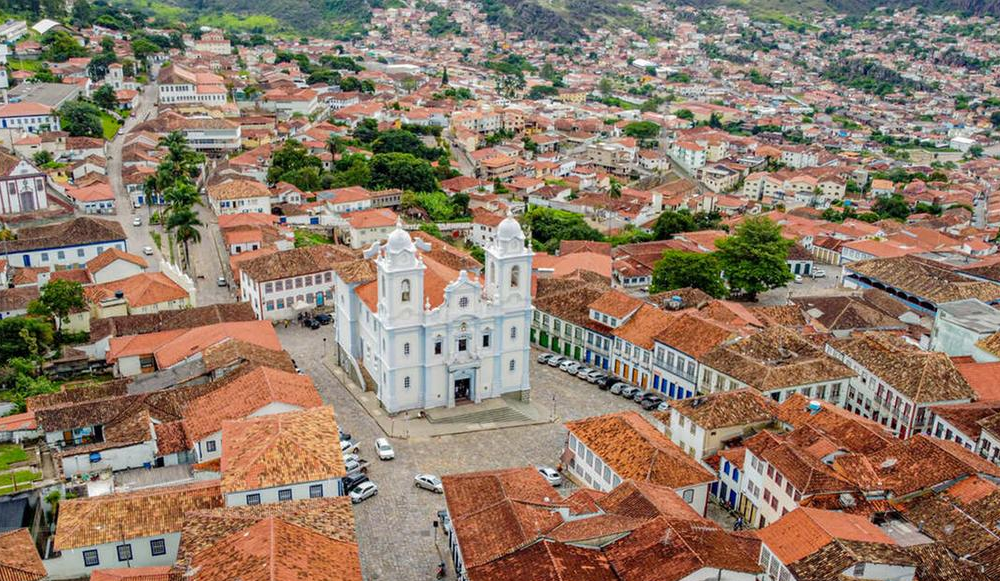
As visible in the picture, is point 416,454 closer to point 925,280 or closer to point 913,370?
point 913,370

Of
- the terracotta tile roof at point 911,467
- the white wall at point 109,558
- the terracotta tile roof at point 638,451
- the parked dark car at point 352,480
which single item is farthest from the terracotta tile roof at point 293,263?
the terracotta tile roof at point 911,467

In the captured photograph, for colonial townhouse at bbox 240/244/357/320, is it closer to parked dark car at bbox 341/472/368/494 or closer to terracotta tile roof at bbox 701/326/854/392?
parked dark car at bbox 341/472/368/494

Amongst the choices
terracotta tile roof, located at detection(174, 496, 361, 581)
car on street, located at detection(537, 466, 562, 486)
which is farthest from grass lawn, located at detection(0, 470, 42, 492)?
car on street, located at detection(537, 466, 562, 486)

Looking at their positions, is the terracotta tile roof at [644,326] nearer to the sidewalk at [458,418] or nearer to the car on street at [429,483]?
the sidewalk at [458,418]

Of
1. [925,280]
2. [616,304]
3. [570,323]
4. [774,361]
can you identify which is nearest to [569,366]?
[570,323]

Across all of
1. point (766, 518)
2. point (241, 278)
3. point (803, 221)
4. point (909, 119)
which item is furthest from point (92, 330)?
point (909, 119)
